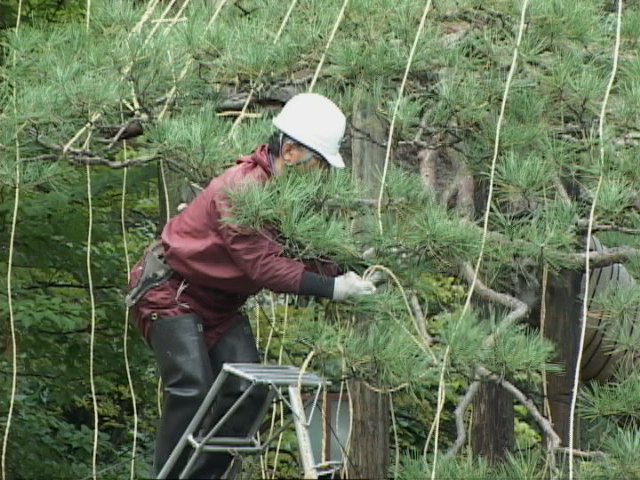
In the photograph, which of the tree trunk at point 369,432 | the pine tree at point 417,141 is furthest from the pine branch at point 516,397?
the tree trunk at point 369,432

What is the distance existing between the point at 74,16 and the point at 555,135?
2.79 m

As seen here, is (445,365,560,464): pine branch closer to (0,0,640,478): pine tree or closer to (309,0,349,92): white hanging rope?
(0,0,640,478): pine tree

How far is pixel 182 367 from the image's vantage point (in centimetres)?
380

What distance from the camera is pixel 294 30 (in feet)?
12.9

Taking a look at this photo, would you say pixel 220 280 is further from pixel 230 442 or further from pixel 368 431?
pixel 368 431

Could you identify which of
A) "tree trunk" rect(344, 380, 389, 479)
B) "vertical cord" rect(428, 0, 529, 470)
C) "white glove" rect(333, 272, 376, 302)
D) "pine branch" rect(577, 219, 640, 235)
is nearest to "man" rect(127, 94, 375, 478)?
"white glove" rect(333, 272, 376, 302)

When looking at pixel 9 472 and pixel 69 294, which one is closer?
pixel 9 472

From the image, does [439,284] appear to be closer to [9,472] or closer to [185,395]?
[9,472]

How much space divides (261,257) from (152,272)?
55 centimetres

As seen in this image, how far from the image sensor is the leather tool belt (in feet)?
12.6

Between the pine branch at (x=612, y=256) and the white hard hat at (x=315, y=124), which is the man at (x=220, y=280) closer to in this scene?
the white hard hat at (x=315, y=124)

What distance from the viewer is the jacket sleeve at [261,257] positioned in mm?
3385

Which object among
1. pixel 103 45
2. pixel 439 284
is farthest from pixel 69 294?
pixel 103 45

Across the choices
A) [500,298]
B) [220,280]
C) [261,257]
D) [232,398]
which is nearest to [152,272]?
[220,280]
